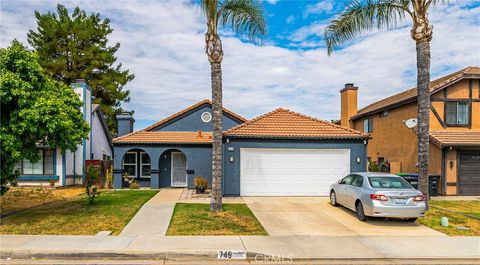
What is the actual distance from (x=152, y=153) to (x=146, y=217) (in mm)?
8860

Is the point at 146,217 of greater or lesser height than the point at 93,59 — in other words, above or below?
below

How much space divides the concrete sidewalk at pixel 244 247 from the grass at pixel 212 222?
1.98 feet

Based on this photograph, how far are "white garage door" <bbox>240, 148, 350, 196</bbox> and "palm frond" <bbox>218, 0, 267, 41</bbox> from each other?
5.74 m

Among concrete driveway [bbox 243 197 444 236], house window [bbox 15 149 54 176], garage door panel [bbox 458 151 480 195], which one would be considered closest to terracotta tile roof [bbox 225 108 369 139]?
concrete driveway [bbox 243 197 444 236]

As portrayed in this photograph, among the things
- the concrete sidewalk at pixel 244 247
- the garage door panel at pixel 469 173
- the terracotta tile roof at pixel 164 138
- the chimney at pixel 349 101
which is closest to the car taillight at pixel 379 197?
the concrete sidewalk at pixel 244 247

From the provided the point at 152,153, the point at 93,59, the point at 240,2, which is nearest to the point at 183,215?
the point at 240,2

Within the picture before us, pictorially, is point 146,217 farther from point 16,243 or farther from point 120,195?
point 120,195

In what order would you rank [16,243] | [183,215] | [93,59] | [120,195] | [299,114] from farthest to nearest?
1. [93,59]
2. [299,114]
3. [120,195]
4. [183,215]
5. [16,243]

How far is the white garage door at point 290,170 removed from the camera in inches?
647

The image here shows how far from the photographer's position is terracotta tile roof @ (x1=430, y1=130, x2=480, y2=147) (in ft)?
54.9

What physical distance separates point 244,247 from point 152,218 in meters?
4.22

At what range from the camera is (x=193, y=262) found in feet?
23.4

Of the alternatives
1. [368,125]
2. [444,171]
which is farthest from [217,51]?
[368,125]

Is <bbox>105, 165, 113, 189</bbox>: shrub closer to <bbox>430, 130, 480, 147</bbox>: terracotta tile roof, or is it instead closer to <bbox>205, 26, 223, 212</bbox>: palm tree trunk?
<bbox>205, 26, 223, 212</bbox>: palm tree trunk
